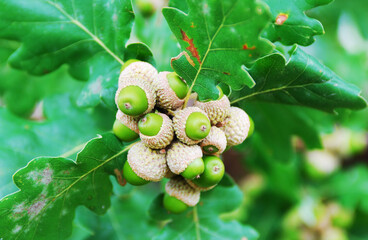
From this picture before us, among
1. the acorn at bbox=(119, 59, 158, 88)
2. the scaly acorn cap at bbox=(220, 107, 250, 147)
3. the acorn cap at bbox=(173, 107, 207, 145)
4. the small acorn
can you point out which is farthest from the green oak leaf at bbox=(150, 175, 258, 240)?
the acorn at bbox=(119, 59, 158, 88)

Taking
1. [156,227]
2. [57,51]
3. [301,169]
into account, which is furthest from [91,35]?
[301,169]

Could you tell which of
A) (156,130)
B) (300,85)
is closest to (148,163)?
(156,130)

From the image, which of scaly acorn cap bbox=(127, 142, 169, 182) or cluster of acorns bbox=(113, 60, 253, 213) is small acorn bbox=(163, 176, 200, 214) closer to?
cluster of acorns bbox=(113, 60, 253, 213)

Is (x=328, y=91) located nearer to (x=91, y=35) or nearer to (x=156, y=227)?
(x=91, y=35)

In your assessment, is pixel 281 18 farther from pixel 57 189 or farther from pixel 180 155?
pixel 57 189

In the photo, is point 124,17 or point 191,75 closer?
point 191,75

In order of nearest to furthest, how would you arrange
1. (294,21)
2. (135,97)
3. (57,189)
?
(135,97)
(57,189)
(294,21)

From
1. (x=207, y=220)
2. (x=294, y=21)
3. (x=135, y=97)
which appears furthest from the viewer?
(x=207, y=220)

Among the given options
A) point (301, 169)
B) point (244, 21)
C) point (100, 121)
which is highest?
point (244, 21)
